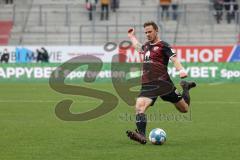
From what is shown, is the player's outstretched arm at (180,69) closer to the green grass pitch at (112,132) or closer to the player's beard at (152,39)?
the player's beard at (152,39)

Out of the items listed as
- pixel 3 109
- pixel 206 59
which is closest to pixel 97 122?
pixel 3 109

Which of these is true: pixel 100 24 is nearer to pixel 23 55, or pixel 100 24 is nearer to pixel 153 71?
pixel 23 55

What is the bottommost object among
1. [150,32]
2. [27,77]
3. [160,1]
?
[27,77]

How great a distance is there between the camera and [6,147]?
12.2 meters

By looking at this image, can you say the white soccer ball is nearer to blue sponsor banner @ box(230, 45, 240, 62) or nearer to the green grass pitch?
the green grass pitch

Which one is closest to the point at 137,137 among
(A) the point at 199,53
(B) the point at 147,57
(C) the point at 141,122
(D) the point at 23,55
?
(C) the point at 141,122

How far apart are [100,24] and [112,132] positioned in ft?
89.4

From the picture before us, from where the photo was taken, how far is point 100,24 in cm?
4178

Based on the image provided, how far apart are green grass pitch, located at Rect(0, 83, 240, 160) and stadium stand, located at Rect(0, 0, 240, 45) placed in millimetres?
15630

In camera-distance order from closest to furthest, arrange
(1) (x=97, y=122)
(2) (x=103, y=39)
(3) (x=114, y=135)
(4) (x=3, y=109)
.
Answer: (3) (x=114, y=135) < (1) (x=97, y=122) < (4) (x=3, y=109) < (2) (x=103, y=39)

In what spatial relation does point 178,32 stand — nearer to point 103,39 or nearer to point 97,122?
point 103,39

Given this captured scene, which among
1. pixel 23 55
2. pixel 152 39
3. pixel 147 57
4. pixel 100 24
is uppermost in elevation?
pixel 152 39

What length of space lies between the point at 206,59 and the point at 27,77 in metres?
9.25

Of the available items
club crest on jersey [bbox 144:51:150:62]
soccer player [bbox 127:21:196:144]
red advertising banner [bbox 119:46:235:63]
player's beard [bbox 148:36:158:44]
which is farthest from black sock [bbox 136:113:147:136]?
red advertising banner [bbox 119:46:235:63]
